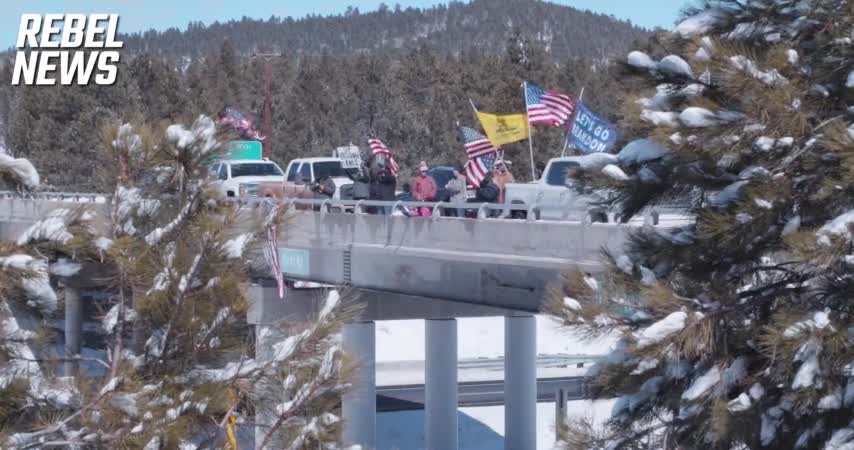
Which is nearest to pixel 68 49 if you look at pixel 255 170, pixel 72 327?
pixel 255 170

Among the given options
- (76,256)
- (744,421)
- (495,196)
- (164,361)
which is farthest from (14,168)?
(495,196)

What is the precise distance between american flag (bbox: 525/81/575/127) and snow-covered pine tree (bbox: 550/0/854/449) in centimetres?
2152

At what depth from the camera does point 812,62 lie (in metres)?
5.88

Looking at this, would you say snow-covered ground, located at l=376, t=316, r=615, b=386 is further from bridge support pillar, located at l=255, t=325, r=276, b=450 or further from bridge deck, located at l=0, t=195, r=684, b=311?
bridge support pillar, located at l=255, t=325, r=276, b=450

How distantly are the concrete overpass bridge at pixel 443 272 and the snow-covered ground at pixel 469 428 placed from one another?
2.32 metres

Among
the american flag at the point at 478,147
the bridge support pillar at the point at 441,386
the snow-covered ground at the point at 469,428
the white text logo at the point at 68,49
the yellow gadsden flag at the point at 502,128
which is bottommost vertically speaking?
the snow-covered ground at the point at 469,428

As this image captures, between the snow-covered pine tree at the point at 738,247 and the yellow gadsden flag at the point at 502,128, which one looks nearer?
the snow-covered pine tree at the point at 738,247

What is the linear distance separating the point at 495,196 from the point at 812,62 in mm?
16850

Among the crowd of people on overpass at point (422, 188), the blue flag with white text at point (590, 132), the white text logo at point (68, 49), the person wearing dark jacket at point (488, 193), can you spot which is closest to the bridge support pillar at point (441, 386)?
the crowd of people on overpass at point (422, 188)

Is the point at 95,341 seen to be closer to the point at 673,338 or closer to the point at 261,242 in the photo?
the point at 261,242

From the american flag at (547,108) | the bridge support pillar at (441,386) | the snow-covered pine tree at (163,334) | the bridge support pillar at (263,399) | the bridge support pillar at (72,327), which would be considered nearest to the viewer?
the snow-covered pine tree at (163,334)

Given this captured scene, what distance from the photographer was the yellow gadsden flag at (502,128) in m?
29.1

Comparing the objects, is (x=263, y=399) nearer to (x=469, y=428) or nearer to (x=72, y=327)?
(x=72, y=327)

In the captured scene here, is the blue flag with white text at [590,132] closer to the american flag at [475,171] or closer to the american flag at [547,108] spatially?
the american flag at [547,108]
